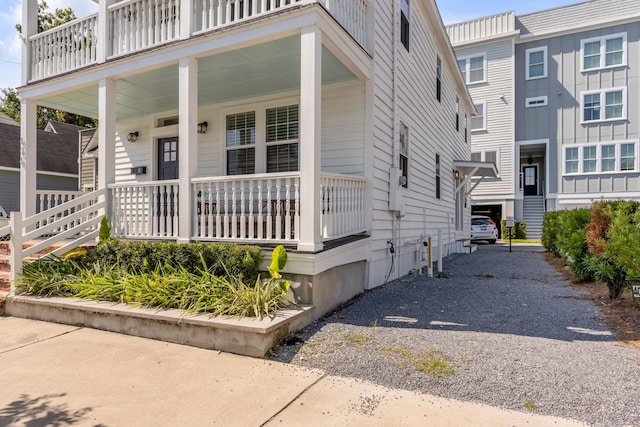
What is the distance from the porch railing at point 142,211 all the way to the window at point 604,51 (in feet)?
72.1

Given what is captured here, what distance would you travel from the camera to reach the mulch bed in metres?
4.11

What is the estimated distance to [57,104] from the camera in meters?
8.27

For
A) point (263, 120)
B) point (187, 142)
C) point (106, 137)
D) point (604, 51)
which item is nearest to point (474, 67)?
point (604, 51)

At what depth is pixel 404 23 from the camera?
8.21 meters

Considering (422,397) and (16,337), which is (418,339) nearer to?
(422,397)

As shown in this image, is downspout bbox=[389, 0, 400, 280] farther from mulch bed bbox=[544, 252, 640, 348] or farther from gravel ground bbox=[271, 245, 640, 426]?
mulch bed bbox=[544, 252, 640, 348]

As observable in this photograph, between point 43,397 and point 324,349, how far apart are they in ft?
7.63

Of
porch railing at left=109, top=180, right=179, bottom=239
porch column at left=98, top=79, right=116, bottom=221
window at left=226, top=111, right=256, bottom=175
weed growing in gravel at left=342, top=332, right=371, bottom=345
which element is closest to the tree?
porch column at left=98, top=79, right=116, bottom=221

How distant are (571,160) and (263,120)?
724 inches

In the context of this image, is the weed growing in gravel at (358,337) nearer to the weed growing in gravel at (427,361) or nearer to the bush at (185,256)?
the weed growing in gravel at (427,361)

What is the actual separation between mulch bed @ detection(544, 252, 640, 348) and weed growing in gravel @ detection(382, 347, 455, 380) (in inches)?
77.7

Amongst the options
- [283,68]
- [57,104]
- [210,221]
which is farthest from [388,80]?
[57,104]

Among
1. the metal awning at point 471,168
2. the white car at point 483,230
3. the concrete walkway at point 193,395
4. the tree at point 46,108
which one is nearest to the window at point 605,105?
the white car at point 483,230

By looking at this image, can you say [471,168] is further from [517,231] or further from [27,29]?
[27,29]
